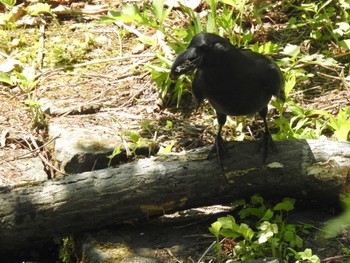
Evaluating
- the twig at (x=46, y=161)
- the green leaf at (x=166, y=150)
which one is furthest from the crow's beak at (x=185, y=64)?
the twig at (x=46, y=161)

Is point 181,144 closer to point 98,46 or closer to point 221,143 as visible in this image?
point 221,143

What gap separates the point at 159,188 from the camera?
3588 millimetres

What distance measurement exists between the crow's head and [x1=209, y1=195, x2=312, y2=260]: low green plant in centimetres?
85

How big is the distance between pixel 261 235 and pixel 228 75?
38.0 inches

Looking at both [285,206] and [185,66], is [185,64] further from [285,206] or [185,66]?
[285,206]

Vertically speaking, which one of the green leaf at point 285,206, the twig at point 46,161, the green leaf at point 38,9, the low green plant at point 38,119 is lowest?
the twig at point 46,161

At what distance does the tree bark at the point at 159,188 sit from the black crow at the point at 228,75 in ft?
0.44

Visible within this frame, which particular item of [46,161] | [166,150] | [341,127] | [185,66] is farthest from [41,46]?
[341,127]

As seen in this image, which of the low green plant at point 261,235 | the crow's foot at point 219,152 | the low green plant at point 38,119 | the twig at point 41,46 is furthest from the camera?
the twig at point 41,46

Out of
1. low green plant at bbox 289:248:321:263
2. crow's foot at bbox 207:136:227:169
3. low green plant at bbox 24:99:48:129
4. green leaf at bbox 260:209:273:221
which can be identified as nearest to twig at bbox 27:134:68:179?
low green plant at bbox 24:99:48:129

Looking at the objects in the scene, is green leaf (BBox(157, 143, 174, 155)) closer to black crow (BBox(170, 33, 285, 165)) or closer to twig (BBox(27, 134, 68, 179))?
black crow (BBox(170, 33, 285, 165))

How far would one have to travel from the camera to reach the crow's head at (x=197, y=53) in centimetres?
333

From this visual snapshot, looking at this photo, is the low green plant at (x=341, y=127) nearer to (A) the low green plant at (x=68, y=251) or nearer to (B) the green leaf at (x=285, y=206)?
(B) the green leaf at (x=285, y=206)

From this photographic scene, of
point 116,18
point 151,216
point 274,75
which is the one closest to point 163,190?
point 151,216
